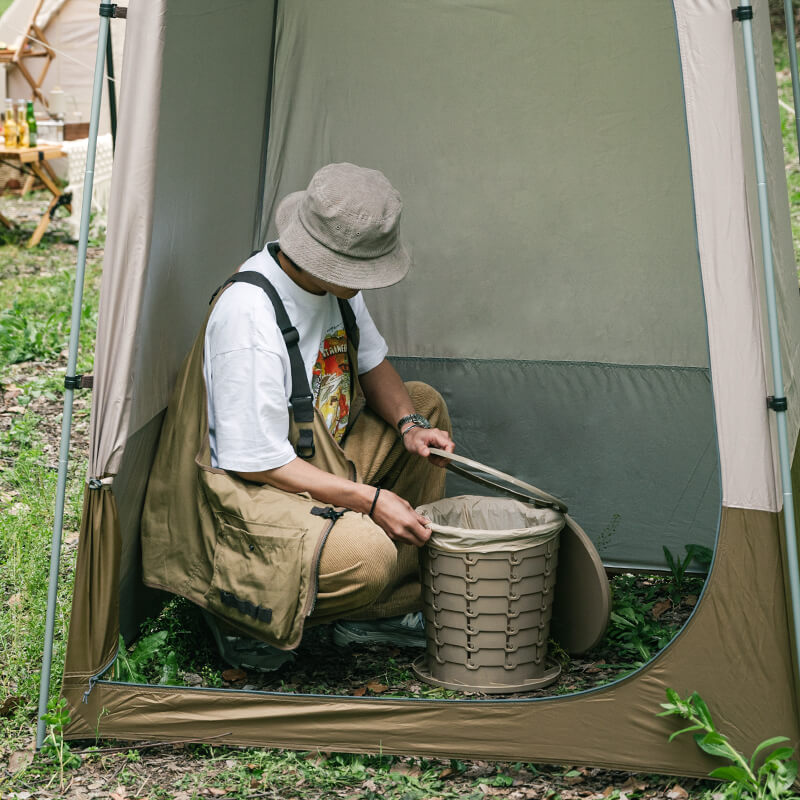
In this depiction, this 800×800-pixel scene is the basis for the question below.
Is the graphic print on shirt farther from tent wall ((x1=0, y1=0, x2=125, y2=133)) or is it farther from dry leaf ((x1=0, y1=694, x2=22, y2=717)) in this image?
tent wall ((x1=0, y1=0, x2=125, y2=133))

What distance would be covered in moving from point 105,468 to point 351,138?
65.8 inches

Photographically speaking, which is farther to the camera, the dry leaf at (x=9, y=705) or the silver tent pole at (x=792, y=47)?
the silver tent pole at (x=792, y=47)

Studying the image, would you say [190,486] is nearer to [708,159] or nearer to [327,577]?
[327,577]

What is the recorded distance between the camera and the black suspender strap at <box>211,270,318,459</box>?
2629 millimetres

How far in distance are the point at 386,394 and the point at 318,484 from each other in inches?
22.7

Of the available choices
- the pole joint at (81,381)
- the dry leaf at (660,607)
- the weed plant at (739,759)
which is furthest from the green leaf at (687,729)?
the pole joint at (81,381)

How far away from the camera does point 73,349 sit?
7.87 feet

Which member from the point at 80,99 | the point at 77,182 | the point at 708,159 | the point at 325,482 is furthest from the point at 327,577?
the point at 80,99

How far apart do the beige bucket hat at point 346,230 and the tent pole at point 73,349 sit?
484mm

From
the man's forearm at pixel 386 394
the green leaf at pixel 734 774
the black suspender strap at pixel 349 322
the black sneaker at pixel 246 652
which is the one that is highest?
the black suspender strap at pixel 349 322

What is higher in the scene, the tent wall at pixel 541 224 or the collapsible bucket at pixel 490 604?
the tent wall at pixel 541 224

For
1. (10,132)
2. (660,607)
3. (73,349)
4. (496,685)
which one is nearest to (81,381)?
(73,349)

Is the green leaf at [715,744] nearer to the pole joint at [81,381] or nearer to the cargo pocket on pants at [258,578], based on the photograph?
the cargo pocket on pants at [258,578]

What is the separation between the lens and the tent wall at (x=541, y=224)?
11.5ft
